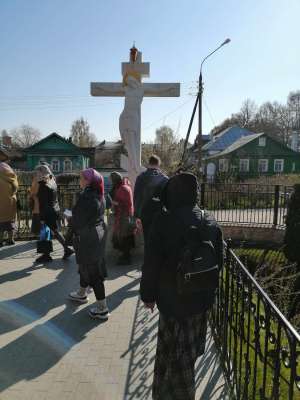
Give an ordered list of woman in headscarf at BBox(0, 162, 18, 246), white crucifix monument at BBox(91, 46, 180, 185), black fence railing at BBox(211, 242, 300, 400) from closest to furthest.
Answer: black fence railing at BBox(211, 242, 300, 400)
white crucifix monument at BBox(91, 46, 180, 185)
woman in headscarf at BBox(0, 162, 18, 246)

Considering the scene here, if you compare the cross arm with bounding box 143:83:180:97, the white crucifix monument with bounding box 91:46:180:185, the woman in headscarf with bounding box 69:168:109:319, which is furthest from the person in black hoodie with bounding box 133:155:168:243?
the cross arm with bounding box 143:83:180:97

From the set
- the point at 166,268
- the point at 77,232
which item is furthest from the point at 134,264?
the point at 166,268

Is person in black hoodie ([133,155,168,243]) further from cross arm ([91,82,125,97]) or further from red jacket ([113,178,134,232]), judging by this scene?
cross arm ([91,82,125,97])

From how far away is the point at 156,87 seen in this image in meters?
6.47

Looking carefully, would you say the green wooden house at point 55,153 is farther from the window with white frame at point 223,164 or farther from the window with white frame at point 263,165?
the window with white frame at point 263,165

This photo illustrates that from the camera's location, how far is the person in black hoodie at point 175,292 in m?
2.07

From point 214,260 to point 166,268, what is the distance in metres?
0.32

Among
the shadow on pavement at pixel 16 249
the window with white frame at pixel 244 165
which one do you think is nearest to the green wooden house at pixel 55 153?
the window with white frame at pixel 244 165

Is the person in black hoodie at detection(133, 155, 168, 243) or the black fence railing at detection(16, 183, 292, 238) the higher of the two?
the person in black hoodie at detection(133, 155, 168, 243)

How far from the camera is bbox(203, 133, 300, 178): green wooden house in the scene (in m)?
36.3

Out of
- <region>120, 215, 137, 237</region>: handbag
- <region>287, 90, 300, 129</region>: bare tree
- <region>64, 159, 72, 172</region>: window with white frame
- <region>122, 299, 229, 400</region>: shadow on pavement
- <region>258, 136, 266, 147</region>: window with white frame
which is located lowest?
<region>122, 299, 229, 400</region>: shadow on pavement

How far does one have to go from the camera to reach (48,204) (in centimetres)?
552

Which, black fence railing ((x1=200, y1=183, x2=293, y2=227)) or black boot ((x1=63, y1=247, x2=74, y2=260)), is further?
black fence railing ((x1=200, y1=183, x2=293, y2=227))

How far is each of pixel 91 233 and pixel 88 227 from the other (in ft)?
0.25
